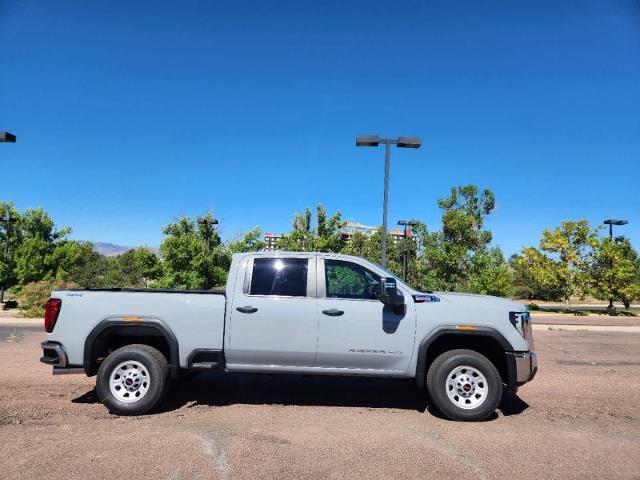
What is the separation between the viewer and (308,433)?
4.40 m

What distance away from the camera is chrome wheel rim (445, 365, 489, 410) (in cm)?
487

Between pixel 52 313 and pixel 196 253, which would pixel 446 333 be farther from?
pixel 196 253

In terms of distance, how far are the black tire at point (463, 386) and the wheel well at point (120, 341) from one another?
3.07m

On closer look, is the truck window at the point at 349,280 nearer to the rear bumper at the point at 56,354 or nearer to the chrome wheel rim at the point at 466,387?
the chrome wheel rim at the point at 466,387

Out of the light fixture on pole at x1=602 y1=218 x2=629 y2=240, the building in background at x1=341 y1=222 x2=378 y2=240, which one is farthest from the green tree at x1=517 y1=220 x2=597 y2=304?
the building in background at x1=341 y1=222 x2=378 y2=240

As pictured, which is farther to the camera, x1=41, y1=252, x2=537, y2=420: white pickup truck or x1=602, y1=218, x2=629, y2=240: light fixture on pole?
x1=602, y1=218, x2=629, y2=240: light fixture on pole

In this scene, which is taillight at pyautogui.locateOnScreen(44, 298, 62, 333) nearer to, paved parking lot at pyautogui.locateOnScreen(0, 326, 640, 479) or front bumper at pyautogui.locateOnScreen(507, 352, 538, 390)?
paved parking lot at pyautogui.locateOnScreen(0, 326, 640, 479)

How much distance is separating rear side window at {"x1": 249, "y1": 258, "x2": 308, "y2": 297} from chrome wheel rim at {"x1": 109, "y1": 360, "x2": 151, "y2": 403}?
5.17ft

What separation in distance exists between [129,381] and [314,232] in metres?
15.9

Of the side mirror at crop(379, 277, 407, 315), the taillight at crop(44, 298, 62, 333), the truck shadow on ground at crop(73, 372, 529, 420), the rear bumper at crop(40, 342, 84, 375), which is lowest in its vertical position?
the truck shadow on ground at crop(73, 372, 529, 420)

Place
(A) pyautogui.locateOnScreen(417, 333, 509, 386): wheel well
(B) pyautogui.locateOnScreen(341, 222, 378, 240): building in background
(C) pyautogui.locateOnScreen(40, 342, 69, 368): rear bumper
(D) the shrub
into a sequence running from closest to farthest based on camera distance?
(C) pyautogui.locateOnScreen(40, 342, 69, 368): rear bumper → (A) pyautogui.locateOnScreen(417, 333, 509, 386): wheel well → (D) the shrub → (B) pyautogui.locateOnScreen(341, 222, 378, 240): building in background

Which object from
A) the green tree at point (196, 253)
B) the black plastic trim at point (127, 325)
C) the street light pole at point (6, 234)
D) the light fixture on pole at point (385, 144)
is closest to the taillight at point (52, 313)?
the black plastic trim at point (127, 325)

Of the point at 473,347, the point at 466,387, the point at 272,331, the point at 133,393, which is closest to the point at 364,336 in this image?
the point at 272,331

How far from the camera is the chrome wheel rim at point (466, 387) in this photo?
4.87m
